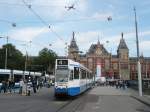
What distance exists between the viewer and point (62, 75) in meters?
32.0

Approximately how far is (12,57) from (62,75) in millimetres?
94255

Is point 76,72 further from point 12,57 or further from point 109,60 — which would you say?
point 109,60

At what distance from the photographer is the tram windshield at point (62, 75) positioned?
31.8 meters

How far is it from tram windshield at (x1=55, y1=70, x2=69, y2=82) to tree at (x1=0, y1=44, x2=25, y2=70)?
90.0m

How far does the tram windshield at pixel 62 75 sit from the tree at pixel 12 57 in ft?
295

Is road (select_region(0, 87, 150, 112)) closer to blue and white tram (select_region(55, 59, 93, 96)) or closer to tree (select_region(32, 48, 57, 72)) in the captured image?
blue and white tram (select_region(55, 59, 93, 96))

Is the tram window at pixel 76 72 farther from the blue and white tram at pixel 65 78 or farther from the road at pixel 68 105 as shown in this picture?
the road at pixel 68 105

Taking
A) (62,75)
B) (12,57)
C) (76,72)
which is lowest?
(62,75)

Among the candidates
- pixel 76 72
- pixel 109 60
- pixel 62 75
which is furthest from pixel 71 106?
pixel 109 60

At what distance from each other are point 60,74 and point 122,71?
128 meters

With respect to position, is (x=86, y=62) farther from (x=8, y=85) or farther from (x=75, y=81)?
(x=75, y=81)

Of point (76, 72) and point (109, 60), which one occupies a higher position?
point (109, 60)

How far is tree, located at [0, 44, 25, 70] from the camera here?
121062 millimetres

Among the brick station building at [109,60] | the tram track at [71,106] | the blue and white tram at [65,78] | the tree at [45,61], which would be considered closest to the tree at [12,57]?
the tree at [45,61]
